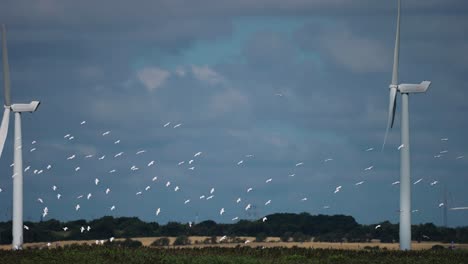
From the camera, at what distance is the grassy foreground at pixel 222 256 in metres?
98.5

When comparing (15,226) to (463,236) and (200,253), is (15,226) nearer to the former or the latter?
(200,253)

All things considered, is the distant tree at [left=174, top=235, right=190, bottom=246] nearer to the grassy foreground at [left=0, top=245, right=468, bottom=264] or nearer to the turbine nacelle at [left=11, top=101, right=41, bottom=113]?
the turbine nacelle at [left=11, top=101, right=41, bottom=113]

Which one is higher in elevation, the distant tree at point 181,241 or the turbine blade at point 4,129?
the turbine blade at point 4,129

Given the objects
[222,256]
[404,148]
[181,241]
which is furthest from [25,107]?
[404,148]

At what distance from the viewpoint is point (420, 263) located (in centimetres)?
9975

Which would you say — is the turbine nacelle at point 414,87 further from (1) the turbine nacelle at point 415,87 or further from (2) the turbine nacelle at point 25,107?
(2) the turbine nacelle at point 25,107

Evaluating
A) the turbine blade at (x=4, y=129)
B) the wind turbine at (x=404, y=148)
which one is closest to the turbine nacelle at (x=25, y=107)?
the turbine blade at (x=4, y=129)

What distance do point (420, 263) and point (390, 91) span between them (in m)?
22.2

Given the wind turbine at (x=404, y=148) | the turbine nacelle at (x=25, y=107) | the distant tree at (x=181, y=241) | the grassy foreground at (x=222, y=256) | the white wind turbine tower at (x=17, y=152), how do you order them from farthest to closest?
the distant tree at (x=181, y=241), the turbine nacelle at (x=25, y=107), the white wind turbine tower at (x=17, y=152), the wind turbine at (x=404, y=148), the grassy foreground at (x=222, y=256)

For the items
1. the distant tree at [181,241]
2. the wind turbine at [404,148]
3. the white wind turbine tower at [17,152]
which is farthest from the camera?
the distant tree at [181,241]

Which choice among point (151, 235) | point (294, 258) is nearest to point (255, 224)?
point (151, 235)

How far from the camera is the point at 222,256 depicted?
332ft

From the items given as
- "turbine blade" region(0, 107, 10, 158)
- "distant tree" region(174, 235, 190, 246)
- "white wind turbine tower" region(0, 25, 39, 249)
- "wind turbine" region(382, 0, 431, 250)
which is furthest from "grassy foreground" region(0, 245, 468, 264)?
"distant tree" region(174, 235, 190, 246)

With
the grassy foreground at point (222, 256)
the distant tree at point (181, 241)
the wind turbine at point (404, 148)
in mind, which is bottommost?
the grassy foreground at point (222, 256)
